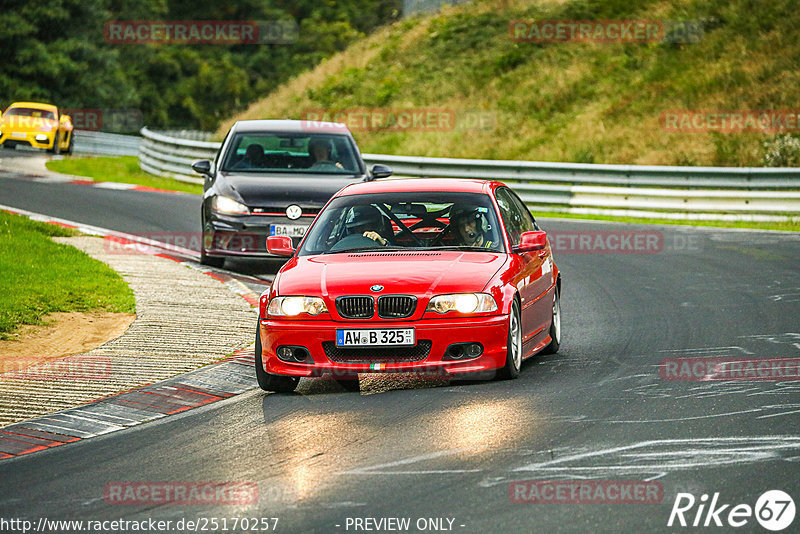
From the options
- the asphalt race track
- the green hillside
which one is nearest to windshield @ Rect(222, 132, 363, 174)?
the asphalt race track

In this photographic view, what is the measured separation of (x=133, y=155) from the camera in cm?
4378

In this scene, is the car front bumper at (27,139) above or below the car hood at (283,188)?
below

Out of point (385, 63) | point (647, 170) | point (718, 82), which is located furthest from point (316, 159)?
point (385, 63)

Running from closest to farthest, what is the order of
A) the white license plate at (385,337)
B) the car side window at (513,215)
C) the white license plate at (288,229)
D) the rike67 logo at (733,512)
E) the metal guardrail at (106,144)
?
the rike67 logo at (733,512)
the white license plate at (385,337)
the car side window at (513,215)
the white license plate at (288,229)
the metal guardrail at (106,144)

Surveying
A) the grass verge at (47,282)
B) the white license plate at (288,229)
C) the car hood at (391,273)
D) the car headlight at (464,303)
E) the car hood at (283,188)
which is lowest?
the grass verge at (47,282)

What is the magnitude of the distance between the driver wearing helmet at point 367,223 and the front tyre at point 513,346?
133 cm

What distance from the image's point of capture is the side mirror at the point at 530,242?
9719 mm

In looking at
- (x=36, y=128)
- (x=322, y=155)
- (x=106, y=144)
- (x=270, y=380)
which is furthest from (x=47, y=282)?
(x=106, y=144)

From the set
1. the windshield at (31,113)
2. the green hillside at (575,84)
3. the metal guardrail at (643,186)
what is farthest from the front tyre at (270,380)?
the windshield at (31,113)

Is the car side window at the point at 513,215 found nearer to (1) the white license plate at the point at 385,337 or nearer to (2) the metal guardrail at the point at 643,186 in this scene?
(1) the white license plate at the point at 385,337

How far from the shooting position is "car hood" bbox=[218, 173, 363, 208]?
595 inches

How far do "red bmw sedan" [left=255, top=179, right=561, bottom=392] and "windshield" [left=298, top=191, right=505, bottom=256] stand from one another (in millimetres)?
11

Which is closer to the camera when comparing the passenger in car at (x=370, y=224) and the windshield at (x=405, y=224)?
the windshield at (x=405, y=224)

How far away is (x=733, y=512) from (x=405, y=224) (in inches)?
192
